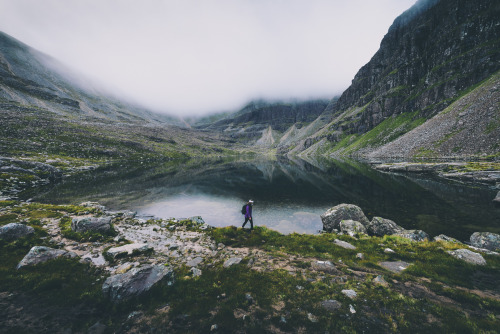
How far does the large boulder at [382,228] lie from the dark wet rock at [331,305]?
61.3ft

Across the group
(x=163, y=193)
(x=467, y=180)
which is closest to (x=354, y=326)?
(x=163, y=193)

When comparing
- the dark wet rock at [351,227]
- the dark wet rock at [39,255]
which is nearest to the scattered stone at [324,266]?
the dark wet rock at [351,227]

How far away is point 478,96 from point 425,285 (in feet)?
496

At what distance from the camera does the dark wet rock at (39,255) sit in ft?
36.6

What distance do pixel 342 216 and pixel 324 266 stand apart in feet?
54.0

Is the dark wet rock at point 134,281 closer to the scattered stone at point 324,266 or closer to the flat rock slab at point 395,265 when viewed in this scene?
the scattered stone at point 324,266

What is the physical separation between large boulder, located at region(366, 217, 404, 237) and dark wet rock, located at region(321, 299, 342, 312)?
1867 cm

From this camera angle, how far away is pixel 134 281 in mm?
10016

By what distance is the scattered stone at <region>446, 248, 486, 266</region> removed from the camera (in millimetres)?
13008

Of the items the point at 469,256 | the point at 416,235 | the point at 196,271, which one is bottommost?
the point at 196,271

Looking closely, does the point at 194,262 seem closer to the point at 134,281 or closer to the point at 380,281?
the point at 134,281

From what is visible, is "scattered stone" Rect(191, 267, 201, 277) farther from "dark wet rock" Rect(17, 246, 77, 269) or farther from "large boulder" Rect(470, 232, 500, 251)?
"large boulder" Rect(470, 232, 500, 251)

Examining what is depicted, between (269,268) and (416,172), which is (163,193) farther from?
(416,172)

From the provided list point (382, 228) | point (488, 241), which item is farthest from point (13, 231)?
point (488, 241)
